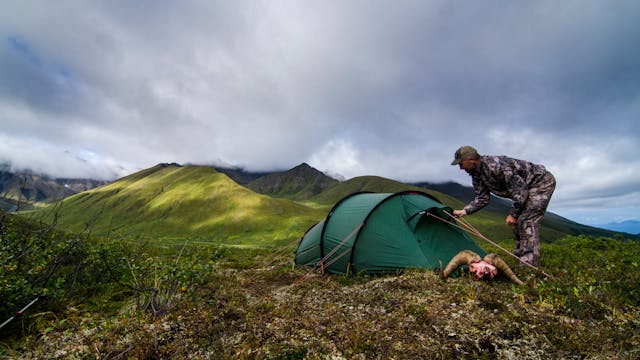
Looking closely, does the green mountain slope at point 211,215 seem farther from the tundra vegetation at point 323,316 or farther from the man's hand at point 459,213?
the tundra vegetation at point 323,316

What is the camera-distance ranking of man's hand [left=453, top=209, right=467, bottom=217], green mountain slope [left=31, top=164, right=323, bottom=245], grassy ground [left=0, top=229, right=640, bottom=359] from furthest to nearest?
green mountain slope [left=31, top=164, right=323, bottom=245], man's hand [left=453, top=209, right=467, bottom=217], grassy ground [left=0, top=229, right=640, bottom=359]

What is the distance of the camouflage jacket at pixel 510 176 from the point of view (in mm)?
8367

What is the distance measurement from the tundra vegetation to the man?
0.88 meters

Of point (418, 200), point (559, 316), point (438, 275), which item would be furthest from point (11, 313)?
point (418, 200)

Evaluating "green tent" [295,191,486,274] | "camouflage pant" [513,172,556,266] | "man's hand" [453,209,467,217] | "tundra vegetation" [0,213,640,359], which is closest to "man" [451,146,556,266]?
"camouflage pant" [513,172,556,266]

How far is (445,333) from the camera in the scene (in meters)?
5.16

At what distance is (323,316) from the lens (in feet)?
20.1

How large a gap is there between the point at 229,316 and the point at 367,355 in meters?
3.11

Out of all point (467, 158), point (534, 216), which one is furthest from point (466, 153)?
point (534, 216)

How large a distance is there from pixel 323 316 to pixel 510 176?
6.55 metres

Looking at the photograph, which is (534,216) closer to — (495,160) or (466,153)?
(495,160)

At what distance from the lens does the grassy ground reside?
475cm

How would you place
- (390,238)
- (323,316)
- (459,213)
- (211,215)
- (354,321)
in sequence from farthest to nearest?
(211,215)
(390,238)
(459,213)
(323,316)
(354,321)

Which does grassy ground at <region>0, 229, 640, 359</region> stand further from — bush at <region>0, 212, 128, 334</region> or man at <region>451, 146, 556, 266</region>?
man at <region>451, 146, 556, 266</region>
